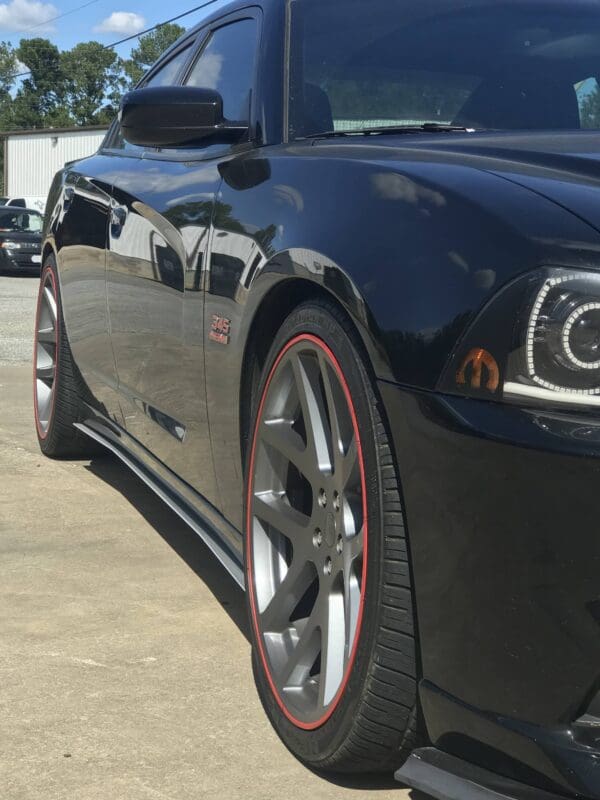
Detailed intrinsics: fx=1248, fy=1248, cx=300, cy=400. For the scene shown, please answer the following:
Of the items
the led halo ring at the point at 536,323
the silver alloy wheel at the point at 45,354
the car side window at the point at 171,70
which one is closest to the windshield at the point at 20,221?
the silver alloy wheel at the point at 45,354

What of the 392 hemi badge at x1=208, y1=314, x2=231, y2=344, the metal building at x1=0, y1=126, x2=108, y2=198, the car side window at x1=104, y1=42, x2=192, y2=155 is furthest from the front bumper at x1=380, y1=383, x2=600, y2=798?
the metal building at x1=0, y1=126, x2=108, y2=198

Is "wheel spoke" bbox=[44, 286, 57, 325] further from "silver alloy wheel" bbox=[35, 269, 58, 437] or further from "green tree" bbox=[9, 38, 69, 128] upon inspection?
"green tree" bbox=[9, 38, 69, 128]

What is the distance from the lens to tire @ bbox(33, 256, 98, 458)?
5031 millimetres

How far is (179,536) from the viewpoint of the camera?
169 inches

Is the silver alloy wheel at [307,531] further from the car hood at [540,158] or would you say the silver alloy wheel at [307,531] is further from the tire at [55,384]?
the tire at [55,384]

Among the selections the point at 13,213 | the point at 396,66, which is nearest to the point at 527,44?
the point at 396,66

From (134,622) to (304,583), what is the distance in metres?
0.95

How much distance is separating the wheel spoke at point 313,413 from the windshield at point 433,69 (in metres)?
0.84

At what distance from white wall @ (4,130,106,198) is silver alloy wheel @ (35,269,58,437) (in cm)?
3780

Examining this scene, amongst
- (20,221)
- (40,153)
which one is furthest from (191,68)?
(40,153)

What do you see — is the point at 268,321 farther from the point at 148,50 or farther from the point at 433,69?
the point at 148,50

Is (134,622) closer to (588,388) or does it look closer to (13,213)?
(588,388)

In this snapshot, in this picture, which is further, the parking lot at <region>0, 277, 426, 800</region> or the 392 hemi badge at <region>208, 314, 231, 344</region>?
the 392 hemi badge at <region>208, 314, 231, 344</region>

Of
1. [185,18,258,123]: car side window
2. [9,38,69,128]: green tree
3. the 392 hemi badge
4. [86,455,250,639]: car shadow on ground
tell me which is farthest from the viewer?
[9,38,69,128]: green tree
